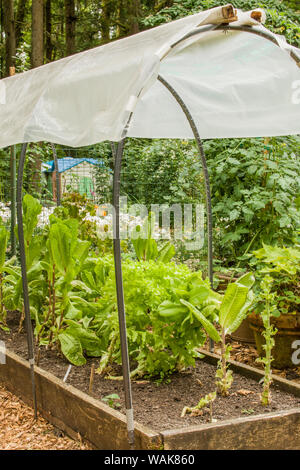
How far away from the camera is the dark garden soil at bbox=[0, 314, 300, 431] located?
260 centimetres

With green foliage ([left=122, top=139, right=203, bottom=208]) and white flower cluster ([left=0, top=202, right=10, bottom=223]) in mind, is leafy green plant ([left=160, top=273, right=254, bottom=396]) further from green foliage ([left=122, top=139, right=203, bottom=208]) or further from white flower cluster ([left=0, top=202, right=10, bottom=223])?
green foliage ([left=122, top=139, right=203, bottom=208])

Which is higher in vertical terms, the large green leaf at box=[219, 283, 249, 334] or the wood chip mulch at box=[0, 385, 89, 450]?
the large green leaf at box=[219, 283, 249, 334]

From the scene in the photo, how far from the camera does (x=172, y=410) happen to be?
2684 mm

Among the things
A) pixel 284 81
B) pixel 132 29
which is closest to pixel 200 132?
pixel 284 81

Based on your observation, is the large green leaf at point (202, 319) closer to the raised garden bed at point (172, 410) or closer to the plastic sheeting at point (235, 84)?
the raised garden bed at point (172, 410)

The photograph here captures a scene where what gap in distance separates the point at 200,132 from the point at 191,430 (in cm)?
215

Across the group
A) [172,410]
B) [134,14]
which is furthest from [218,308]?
[134,14]

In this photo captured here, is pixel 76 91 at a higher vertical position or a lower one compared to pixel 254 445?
higher

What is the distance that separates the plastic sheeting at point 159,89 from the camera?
227 cm

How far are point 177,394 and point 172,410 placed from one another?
0.70 feet

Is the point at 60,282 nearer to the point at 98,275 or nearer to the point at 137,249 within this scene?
the point at 98,275

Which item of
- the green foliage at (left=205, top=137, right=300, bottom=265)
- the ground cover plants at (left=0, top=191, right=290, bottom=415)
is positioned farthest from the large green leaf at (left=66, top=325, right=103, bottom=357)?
the green foliage at (left=205, top=137, right=300, bottom=265)

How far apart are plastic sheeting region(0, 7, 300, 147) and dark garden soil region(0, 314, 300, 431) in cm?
134

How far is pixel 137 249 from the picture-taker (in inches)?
140
